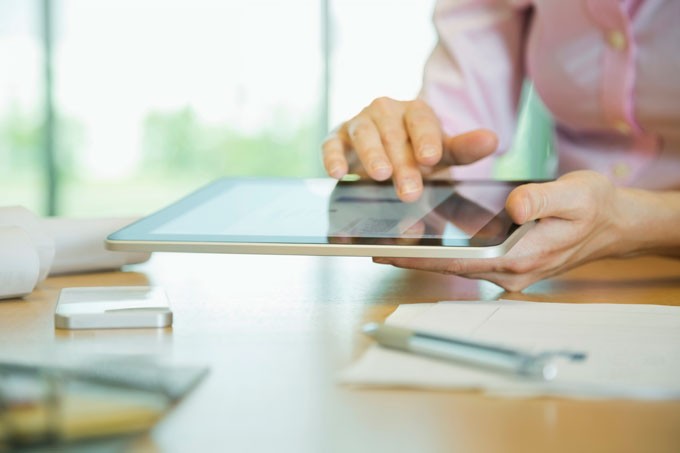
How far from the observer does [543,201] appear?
2.69 ft

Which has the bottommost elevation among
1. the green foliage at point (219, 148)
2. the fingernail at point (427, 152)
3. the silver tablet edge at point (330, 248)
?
the green foliage at point (219, 148)

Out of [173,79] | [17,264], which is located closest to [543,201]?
[17,264]

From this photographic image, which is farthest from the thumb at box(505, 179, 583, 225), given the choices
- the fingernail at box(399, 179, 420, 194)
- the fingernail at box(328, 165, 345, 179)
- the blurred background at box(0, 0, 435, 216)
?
the blurred background at box(0, 0, 435, 216)

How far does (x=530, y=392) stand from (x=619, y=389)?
47 mm

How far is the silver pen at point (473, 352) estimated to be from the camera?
0.52 m

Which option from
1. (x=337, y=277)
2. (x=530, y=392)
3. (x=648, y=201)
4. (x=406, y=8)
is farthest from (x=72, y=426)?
(x=406, y=8)

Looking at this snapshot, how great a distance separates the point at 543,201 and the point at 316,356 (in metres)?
0.30

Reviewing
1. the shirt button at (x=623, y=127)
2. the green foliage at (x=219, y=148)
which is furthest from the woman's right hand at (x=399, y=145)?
the green foliage at (x=219, y=148)

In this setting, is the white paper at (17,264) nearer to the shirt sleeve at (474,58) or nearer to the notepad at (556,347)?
the notepad at (556,347)

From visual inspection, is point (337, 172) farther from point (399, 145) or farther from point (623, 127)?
point (623, 127)

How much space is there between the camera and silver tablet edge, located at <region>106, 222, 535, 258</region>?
0.73 m

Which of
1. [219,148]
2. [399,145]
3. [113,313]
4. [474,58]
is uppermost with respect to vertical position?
[474,58]

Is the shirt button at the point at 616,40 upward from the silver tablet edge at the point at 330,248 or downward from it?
upward

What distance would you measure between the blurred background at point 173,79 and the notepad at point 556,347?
4025 mm
